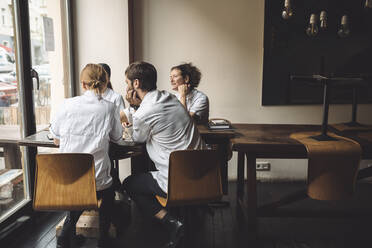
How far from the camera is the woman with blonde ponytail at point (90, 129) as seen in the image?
2371mm

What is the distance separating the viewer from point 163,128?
7.79ft

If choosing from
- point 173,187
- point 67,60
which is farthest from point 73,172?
point 67,60

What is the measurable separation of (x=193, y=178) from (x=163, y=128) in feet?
1.20

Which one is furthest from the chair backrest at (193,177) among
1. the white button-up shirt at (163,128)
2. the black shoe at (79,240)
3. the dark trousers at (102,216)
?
the black shoe at (79,240)

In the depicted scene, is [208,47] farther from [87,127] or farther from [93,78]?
[87,127]

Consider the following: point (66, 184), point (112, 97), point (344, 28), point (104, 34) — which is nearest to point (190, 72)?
point (112, 97)

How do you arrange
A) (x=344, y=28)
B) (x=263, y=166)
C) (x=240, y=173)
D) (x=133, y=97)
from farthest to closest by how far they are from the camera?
(x=263, y=166), (x=344, y=28), (x=240, y=173), (x=133, y=97)

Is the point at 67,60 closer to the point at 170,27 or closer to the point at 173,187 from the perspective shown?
the point at 170,27

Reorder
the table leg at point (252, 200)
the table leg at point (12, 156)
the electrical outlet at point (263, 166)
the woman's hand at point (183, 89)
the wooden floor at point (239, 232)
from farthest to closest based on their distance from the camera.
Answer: the electrical outlet at point (263, 166) → the woman's hand at point (183, 89) → the table leg at point (12, 156) → the wooden floor at point (239, 232) → the table leg at point (252, 200)

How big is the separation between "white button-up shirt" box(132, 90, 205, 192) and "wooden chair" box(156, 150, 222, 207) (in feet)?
0.42

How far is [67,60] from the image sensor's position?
12.9ft

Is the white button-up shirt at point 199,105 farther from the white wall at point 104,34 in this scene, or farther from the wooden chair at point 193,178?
the wooden chair at point 193,178

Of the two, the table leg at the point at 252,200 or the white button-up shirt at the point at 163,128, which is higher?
the white button-up shirt at the point at 163,128

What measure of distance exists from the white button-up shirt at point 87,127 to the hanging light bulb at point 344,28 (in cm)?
258
